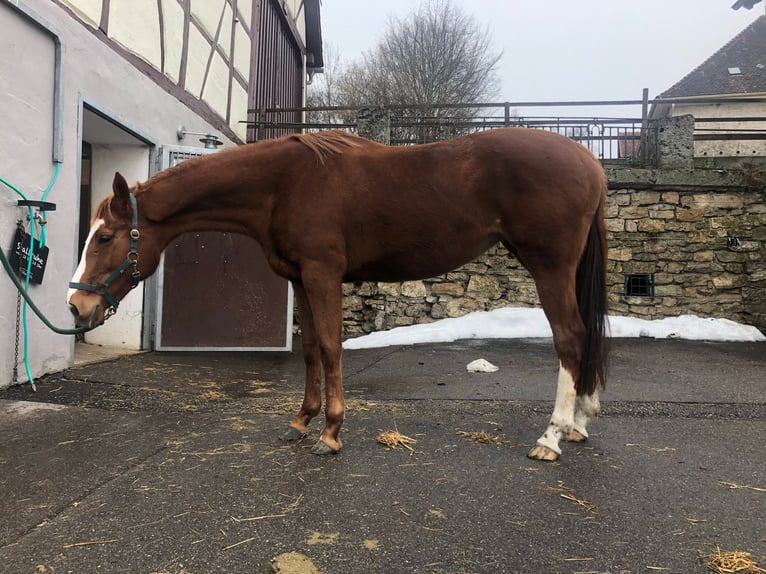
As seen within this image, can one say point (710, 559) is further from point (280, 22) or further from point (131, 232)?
point (280, 22)

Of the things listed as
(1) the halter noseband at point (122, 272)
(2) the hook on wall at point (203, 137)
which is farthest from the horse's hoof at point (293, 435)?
(2) the hook on wall at point (203, 137)

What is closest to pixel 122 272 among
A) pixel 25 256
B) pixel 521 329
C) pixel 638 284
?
pixel 25 256

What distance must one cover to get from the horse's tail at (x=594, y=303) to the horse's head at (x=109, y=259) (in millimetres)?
2508

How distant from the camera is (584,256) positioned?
2.93 m

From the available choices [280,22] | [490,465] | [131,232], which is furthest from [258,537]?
[280,22]

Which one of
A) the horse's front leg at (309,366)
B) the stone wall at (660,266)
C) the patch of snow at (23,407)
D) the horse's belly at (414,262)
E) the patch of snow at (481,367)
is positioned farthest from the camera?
the stone wall at (660,266)

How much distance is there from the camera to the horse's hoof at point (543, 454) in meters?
2.52

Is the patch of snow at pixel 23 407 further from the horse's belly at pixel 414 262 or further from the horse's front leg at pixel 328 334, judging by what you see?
the horse's belly at pixel 414 262

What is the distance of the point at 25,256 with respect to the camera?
3.96m

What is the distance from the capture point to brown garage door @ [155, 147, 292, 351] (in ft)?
20.8

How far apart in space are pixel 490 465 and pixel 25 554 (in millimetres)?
1893

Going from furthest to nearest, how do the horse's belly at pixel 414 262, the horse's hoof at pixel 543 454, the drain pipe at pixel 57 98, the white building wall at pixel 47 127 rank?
the drain pipe at pixel 57 98 → the white building wall at pixel 47 127 → the horse's belly at pixel 414 262 → the horse's hoof at pixel 543 454

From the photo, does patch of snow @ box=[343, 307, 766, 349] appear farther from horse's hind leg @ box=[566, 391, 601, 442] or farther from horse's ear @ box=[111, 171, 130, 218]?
horse's ear @ box=[111, 171, 130, 218]

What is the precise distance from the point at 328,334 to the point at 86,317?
1.24 m
